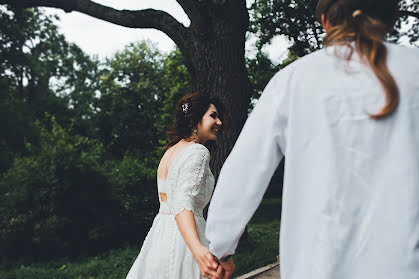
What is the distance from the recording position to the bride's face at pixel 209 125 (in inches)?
112

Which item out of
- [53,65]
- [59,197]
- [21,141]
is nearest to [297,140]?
[59,197]

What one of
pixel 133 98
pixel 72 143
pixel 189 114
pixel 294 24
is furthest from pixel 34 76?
pixel 189 114

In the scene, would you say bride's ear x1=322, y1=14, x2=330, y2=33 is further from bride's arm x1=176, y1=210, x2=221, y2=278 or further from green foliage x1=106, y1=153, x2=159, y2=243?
green foliage x1=106, y1=153, x2=159, y2=243

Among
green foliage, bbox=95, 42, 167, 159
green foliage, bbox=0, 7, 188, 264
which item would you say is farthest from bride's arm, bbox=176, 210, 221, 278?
green foliage, bbox=95, 42, 167, 159

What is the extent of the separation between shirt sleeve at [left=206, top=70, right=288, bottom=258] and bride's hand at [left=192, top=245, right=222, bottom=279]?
0.76ft

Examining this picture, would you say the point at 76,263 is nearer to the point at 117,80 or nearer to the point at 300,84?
the point at 300,84

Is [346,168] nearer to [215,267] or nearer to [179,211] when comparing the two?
[215,267]

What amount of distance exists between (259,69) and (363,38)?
1748cm

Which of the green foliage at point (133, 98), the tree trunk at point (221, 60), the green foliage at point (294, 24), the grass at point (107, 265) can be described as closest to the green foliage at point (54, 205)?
the grass at point (107, 265)

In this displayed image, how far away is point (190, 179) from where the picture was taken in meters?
2.46

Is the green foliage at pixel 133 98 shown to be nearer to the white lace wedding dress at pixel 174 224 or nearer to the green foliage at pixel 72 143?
the green foliage at pixel 72 143

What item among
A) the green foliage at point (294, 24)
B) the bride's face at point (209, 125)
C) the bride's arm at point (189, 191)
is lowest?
the bride's arm at point (189, 191)

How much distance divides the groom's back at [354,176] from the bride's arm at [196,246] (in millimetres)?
452

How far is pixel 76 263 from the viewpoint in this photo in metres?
7.80
